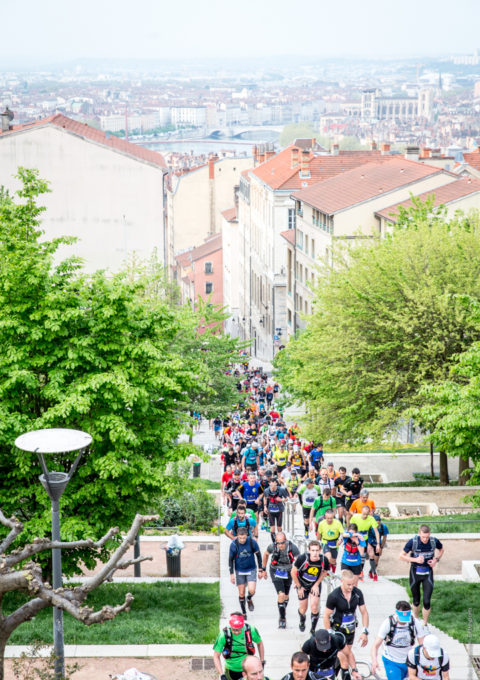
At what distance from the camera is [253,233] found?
311 ft

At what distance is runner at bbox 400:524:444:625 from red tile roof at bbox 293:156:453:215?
44.9 m

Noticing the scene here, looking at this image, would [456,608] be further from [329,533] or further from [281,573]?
[281,573]

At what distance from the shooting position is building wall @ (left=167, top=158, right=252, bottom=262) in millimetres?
122250

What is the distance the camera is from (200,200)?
4904 inches

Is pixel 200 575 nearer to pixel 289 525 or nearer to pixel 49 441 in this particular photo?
pixel 289 525

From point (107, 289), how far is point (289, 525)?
7.44m

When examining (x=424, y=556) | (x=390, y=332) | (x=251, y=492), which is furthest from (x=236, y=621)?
(x=390, y=332)

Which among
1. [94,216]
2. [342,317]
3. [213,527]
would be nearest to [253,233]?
[94,216]

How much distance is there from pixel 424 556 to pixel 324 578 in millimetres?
→ 2537

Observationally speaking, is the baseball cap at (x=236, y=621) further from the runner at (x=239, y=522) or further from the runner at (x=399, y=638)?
the runner at (x=239, y=522)

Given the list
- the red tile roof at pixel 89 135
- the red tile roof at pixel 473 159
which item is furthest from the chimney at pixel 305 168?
the red tile roof at pixel 89 135

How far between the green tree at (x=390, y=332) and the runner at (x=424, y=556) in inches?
567

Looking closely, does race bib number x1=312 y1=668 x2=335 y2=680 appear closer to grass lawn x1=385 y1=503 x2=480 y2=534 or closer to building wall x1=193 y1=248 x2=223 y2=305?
grass lawn x1=385 y1=503 x2=480 y2=534

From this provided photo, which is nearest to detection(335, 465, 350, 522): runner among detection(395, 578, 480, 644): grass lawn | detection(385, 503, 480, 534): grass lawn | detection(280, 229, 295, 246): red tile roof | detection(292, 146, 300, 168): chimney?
detection(385, 503, 480, 534): grass lawn
